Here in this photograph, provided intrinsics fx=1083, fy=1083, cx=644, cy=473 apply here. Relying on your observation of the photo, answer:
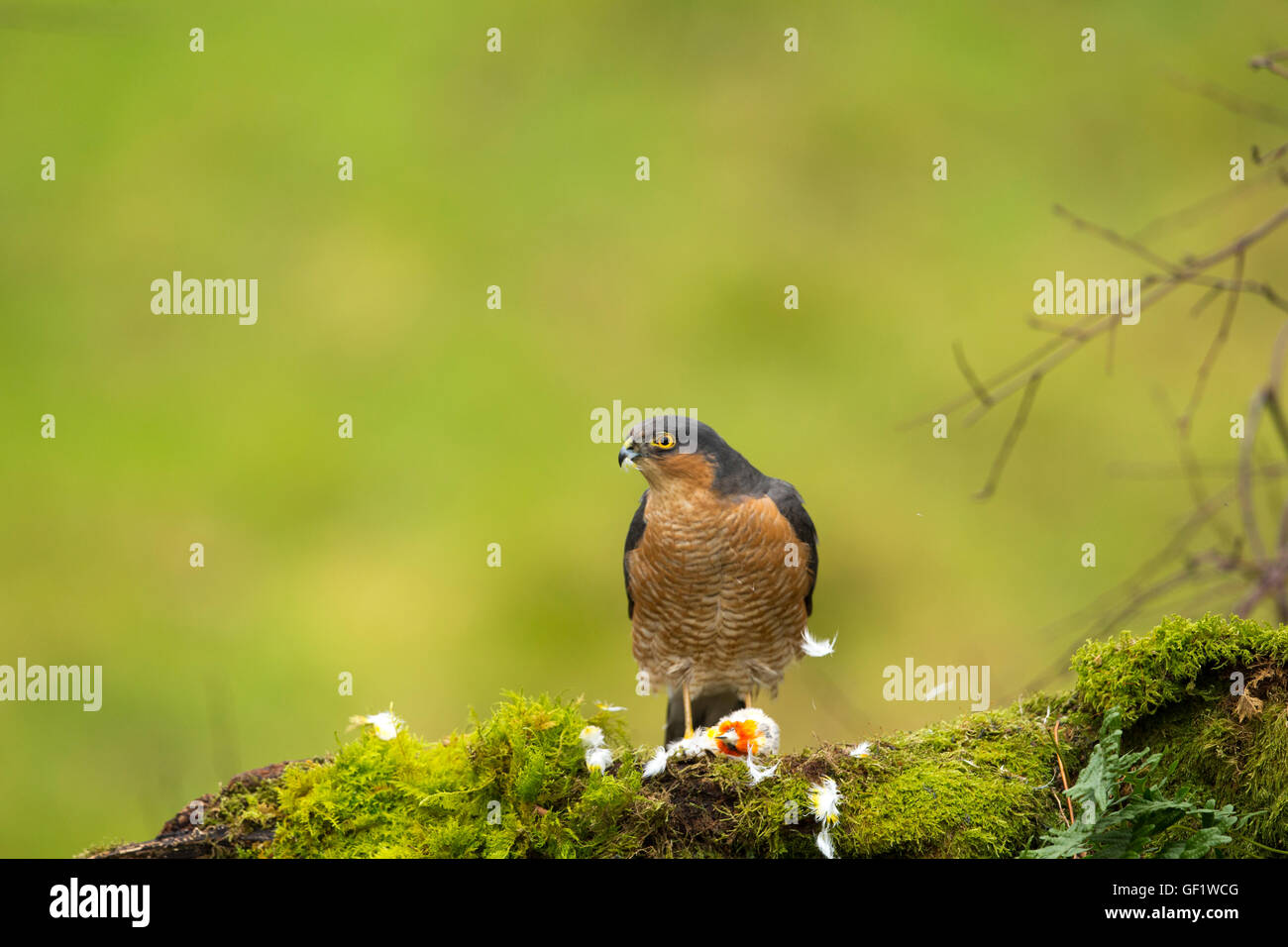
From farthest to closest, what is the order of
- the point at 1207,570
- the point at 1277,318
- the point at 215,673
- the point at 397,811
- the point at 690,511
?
the point at 1277,318
the point at 215,673
the point at 690,511
the point at 1207,570
the point at 397,811

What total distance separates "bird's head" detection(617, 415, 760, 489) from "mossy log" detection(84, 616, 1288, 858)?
48.5 inches

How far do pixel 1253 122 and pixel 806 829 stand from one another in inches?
325

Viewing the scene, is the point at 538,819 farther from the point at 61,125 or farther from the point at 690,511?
the point at 61,125

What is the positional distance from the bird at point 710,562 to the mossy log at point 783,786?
1.16 m

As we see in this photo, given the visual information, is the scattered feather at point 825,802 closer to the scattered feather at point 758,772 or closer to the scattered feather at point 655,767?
the scattered feather at point 758,772

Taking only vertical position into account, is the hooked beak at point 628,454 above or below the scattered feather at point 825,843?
above

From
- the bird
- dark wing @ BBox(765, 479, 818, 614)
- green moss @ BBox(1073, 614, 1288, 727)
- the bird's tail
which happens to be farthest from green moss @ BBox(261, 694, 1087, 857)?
the bird's tail

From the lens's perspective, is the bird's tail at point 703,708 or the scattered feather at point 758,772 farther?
the bird's tail at point 703,708

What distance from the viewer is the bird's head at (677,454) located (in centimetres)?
379

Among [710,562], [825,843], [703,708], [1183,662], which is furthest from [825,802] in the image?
[703,708]

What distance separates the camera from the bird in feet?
12.7

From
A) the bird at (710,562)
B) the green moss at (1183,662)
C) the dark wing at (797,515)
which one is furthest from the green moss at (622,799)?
the dark wing at (797,515)

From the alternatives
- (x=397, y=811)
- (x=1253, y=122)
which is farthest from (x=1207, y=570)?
(x=1253, y=122)
